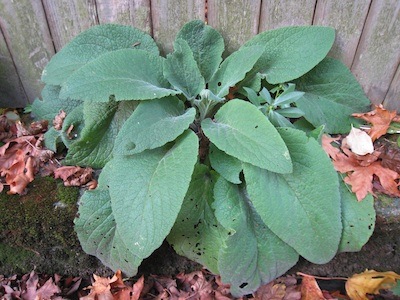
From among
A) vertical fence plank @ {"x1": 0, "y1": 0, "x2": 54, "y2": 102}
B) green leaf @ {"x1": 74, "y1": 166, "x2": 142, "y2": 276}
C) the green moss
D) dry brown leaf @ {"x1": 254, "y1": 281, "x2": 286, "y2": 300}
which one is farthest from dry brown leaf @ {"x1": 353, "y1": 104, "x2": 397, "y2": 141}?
the green moss

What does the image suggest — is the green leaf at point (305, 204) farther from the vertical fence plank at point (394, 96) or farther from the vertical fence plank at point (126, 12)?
the vertical fence plank at point (126, 12)

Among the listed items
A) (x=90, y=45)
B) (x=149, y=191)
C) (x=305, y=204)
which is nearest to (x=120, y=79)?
(x=90, y=45)

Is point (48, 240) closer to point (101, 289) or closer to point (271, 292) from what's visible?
point (101, 289)

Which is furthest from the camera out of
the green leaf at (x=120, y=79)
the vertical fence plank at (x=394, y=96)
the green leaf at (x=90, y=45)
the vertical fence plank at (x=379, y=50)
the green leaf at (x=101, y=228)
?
the vertical fence plank at (x=394, y=96)

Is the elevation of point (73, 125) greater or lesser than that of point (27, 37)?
lesser

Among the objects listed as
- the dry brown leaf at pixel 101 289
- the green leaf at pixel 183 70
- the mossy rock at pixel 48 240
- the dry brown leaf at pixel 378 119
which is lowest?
the dry brown leaf at pixel 101 289

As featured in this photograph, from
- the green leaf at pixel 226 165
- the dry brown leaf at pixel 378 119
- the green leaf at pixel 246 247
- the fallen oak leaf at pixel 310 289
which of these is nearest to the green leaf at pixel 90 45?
the green leaf at pixel 226 165

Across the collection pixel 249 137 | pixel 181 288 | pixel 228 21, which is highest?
pixel 228 21
